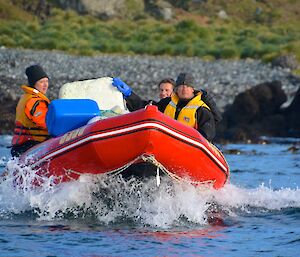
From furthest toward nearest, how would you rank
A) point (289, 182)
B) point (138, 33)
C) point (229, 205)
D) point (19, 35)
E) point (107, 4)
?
1. point (107, 4)
2. point (138, 33)
3. point (19, 35)
4. point (289, 182)
5. point (229, 205)

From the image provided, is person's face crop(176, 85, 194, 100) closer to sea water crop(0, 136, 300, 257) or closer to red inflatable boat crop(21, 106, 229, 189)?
red inflatable boat crop(21, 106, 229, 189)

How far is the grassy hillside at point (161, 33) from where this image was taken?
38125mm

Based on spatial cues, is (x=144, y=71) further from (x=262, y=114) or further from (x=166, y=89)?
(x=166, y=89)

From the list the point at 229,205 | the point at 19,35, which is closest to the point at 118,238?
the point at 229,205

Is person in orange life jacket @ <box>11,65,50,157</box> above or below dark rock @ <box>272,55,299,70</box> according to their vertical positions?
below

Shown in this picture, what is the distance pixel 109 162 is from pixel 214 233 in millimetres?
1110

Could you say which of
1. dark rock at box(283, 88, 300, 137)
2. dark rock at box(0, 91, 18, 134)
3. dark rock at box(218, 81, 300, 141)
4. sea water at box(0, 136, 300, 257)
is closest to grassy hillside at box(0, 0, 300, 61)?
dark rock at box(218, 81, 300, 141)

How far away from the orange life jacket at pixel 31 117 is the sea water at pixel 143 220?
479 mm

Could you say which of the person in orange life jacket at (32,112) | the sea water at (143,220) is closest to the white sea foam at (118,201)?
the sea water at (143,220)

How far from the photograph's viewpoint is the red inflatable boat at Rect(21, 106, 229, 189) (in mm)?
9414

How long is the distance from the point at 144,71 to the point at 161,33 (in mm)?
14354

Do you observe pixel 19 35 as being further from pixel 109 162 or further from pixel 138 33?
pixel 109 162

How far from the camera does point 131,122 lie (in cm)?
940

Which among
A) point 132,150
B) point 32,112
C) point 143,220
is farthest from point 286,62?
point 132,150
